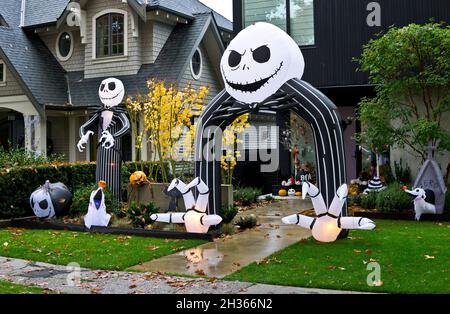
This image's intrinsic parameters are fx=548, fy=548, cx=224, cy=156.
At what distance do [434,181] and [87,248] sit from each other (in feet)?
25.1

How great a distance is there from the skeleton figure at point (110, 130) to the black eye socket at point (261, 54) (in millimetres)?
4570

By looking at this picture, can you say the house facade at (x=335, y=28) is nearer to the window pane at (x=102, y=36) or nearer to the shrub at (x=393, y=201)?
the shrub at (x=393, y=201)

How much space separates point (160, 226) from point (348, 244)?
391 centimetres

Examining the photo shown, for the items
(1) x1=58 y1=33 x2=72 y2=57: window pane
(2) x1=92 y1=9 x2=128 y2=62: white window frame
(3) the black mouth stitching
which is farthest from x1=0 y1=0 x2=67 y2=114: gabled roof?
(3) the black mouth stitching

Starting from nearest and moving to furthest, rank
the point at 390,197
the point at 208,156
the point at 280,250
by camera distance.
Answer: the point at 280,250
the point at 208,156
the point at 390,197

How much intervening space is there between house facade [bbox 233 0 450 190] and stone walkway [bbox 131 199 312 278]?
17.1ft

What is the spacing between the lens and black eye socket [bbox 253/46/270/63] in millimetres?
9539

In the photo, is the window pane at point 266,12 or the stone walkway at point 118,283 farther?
the window pane at point 266,12

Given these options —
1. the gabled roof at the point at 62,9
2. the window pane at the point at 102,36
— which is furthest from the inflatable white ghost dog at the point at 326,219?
the window pane at the point at 102,36

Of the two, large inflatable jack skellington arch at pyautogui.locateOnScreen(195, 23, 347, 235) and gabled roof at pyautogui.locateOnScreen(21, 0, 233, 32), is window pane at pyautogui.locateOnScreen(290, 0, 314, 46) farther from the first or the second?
large inflatable jack skellington arch at pyautogui.locateOnScreen(195, 23, 347, 235)

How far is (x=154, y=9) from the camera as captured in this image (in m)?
19.6

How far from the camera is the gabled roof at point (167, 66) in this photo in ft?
63.9
